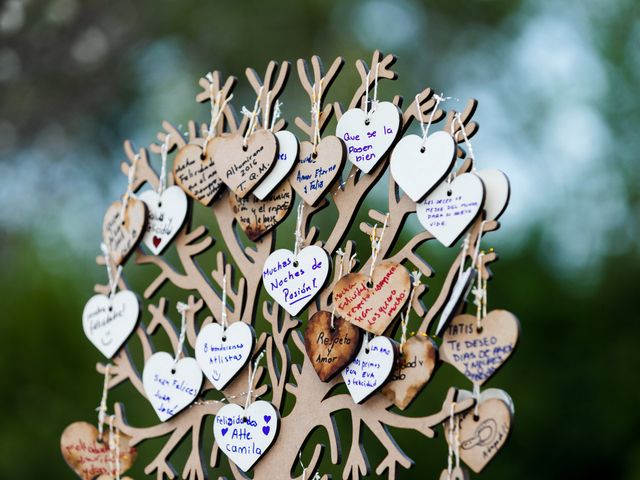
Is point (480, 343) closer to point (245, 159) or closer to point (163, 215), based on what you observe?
point (245, 159)

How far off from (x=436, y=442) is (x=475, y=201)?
1.63 meters

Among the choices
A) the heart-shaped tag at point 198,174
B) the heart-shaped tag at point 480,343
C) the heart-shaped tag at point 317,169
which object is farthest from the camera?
the heart-shaped tag at point 198,174

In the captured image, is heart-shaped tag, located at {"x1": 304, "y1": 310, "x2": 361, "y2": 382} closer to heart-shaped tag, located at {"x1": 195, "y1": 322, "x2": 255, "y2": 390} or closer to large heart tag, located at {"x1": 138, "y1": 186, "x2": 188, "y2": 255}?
heart-shaped tag, located at {"x1": 195, "y1": 322, "x2": 255, "y2": 390}

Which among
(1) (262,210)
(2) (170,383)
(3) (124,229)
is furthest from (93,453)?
(1) (262,210)

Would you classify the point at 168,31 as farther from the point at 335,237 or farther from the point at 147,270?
the point at 335,237

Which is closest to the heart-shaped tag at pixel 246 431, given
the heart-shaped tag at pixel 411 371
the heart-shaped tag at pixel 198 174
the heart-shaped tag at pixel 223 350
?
the heart-shaped tag at pixel 223 350

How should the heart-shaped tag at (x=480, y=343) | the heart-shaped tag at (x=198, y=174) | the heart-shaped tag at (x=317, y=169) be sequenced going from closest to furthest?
the heart-shaped tag at (x=480, y=343), the heart-shaped tag at (x=317, y=169), the heart-shaped tag at (x=198, y=174)

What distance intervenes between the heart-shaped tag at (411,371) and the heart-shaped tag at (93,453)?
397mm

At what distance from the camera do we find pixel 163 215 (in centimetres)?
106

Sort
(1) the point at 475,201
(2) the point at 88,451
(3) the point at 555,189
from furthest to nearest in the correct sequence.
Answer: (3) the point at 555,189
(2) the point at 88,451
(1) the point at 475,201

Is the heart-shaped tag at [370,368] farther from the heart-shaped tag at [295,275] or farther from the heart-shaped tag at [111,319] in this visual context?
the heart-shaped tag at [111,319]

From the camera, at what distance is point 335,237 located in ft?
2.95

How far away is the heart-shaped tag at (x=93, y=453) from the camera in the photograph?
106 centimetres

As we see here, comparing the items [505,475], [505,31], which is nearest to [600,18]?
[505,31]
